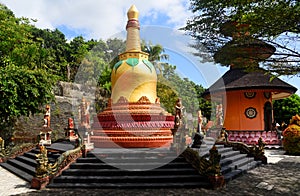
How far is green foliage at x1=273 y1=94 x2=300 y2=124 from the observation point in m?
36.6

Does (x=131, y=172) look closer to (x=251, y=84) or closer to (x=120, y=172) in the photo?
(x=120, y=172)

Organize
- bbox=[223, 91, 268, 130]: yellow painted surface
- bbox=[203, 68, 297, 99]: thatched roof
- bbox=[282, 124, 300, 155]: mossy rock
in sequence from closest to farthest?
bbox=[282, 124, 300, 155]: mossy rock
bbox=[203, 68, 297, 99]: thatched roof
bbox=[223, 91, 268, 130]: yellow painted surface

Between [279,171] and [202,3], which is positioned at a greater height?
[202,3]

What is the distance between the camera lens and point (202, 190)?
776 centimetres

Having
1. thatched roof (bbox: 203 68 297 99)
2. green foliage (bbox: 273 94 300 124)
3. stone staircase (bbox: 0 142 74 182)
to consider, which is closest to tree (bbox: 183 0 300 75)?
stone staircase (bbox: 0 142 74 182)

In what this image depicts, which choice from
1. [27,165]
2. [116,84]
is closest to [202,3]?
[116,84]

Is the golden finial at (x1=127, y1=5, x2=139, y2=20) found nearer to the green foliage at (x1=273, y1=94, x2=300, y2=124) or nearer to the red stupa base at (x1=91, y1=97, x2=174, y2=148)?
the red stupa base at (x1=91, y1=97, x2=174, y2=148)

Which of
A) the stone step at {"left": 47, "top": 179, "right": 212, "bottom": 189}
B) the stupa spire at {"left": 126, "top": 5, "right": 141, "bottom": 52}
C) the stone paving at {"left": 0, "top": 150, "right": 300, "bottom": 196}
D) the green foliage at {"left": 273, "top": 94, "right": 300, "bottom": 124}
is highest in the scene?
the stupa spire at {"left": 126, "top": 5, "right": 141, "bottom": 52}

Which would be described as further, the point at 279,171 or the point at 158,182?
the point at 279,171

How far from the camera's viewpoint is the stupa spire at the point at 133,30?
14344mm

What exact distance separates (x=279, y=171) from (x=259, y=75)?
11346 millimetres

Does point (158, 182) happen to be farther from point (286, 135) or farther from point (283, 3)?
point (286, 135)

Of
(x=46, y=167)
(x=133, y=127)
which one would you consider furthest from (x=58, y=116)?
(x=46, y=167)

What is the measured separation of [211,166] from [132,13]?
31.2 ft
